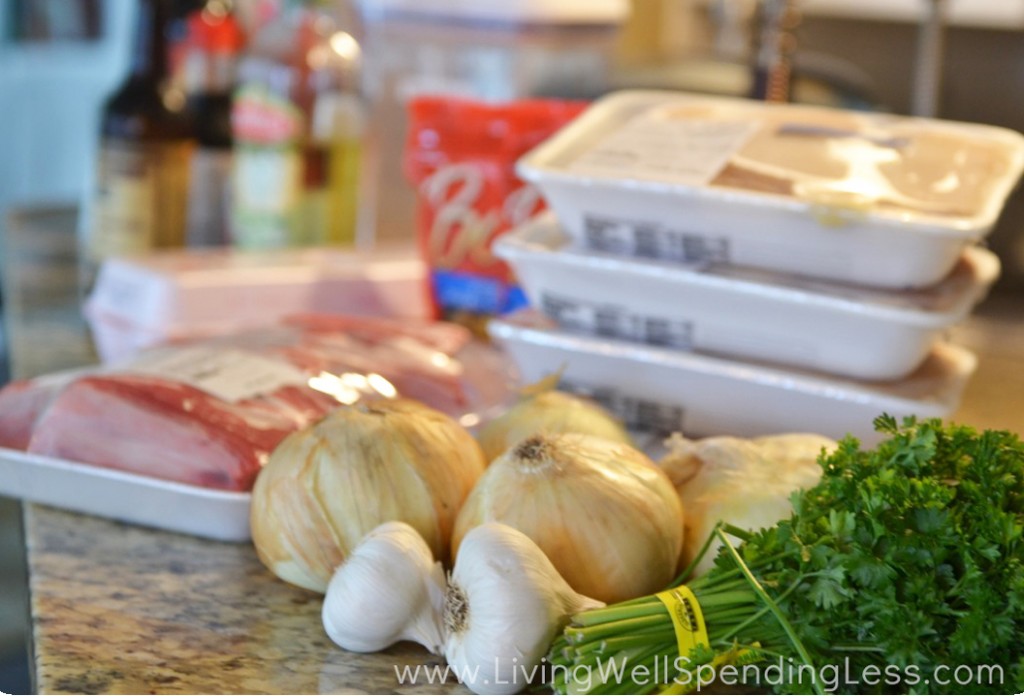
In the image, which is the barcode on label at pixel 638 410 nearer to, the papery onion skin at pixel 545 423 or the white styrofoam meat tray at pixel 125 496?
the papery onion skin at pixel 545 423

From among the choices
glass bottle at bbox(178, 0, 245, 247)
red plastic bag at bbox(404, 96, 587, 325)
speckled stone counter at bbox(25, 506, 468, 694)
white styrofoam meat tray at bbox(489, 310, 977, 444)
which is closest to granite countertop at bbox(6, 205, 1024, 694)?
speckled stone counter at bbox(25, 506, 468, 694)

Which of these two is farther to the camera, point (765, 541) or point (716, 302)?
point (716, 302)

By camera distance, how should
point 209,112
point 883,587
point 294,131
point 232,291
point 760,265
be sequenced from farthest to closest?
point 209,112
point 294,131
point 232,291
point 760,265
point 883,587

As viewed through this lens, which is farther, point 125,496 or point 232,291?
point 232,291

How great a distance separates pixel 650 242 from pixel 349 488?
1.12 feet

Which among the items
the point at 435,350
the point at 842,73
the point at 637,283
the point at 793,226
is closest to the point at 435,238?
the point at 435,350

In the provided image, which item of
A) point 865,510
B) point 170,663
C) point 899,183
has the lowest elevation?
point 170,663

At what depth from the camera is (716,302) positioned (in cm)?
92

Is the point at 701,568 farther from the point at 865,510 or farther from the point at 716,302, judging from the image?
the point at 716,302

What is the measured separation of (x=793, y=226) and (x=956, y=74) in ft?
5.97

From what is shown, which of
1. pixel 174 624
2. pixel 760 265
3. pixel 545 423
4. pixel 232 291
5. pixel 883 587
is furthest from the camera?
pixel 232 291

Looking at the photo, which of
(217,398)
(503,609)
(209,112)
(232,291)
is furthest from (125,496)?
(209,112)

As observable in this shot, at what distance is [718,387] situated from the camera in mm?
940

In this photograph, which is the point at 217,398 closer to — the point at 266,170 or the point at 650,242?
the point at 650,242
